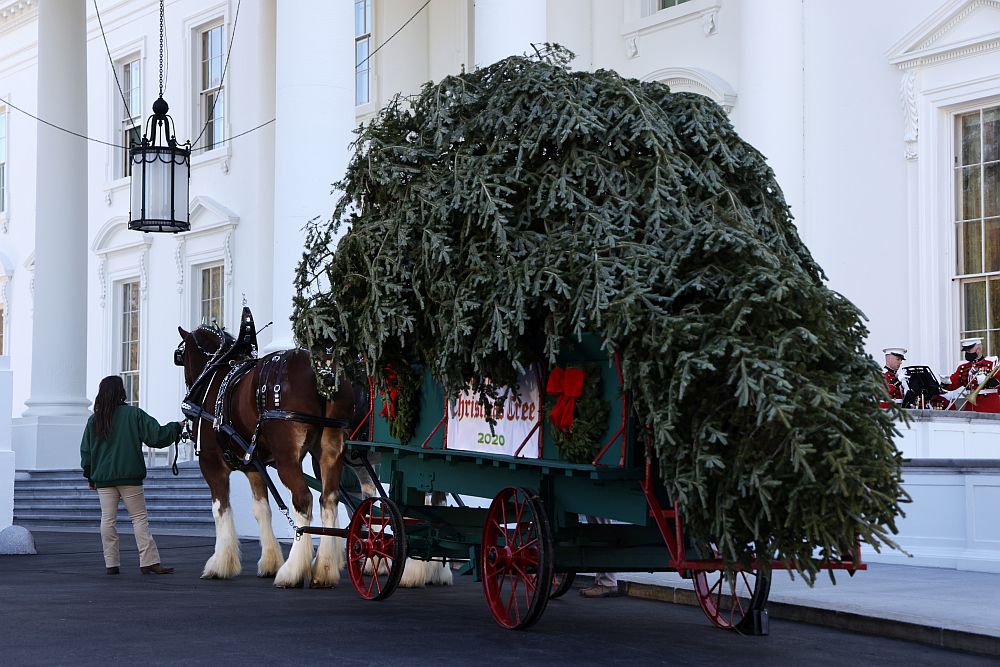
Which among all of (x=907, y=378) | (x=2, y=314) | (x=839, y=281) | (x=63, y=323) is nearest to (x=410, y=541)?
(x=907, y=378)

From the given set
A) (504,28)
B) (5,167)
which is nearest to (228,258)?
(5,167)

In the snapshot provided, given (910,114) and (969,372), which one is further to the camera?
(910,114)

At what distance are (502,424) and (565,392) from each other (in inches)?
30.2

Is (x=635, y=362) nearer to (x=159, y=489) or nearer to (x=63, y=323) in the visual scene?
(x=159, y=489)

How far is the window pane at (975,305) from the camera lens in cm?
1553

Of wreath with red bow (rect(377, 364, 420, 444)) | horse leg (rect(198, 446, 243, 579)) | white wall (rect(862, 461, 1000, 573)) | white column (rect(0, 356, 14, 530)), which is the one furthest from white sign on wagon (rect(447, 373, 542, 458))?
white column (rect(0, 356, 14, 530))

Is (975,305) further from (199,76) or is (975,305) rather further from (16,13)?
(16,13)

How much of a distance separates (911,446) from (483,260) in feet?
23.9

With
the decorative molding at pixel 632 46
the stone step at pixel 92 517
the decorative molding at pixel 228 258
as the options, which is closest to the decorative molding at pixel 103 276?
the decorative molding at pixel 228 258

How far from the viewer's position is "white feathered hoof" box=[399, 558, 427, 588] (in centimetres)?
1056

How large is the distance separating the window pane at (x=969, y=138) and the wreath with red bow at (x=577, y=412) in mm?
9919

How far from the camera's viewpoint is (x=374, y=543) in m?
9.21

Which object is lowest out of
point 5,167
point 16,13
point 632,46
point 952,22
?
point 952,22

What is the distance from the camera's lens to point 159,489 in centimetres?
1906
